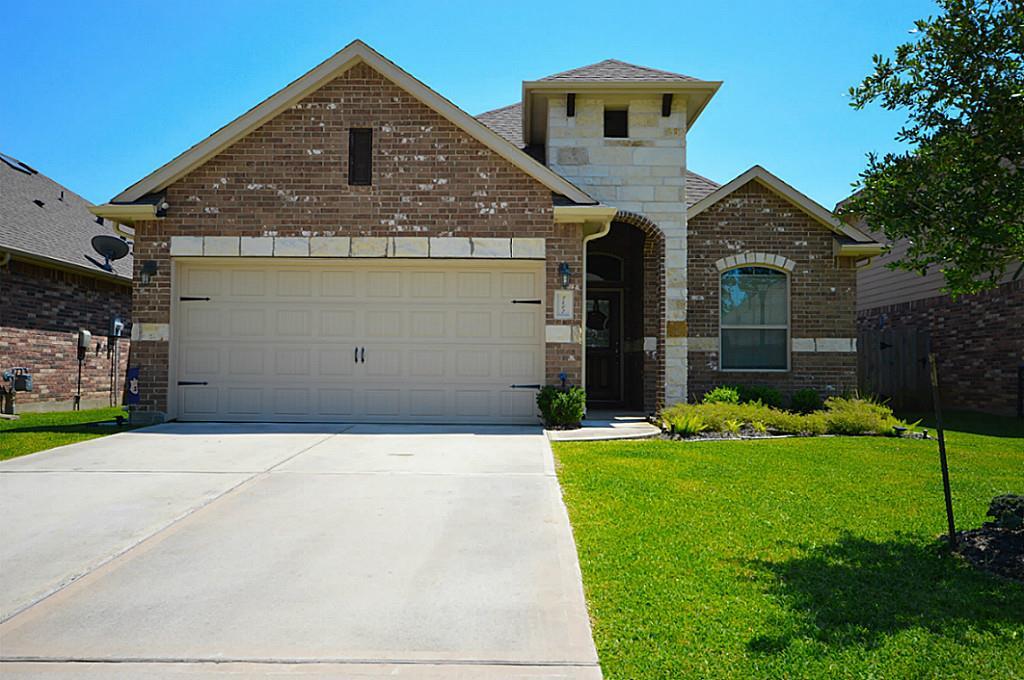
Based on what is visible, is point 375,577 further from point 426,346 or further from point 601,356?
point 601,356

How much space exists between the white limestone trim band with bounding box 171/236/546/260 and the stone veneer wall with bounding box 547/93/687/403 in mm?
2517

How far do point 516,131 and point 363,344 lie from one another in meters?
6.43

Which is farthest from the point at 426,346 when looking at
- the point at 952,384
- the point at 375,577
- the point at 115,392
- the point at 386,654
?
the point at 952,384

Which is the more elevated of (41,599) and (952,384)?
(952,384)

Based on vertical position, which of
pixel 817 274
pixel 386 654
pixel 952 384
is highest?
pixel 817 274

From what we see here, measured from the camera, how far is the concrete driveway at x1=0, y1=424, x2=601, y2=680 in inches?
134

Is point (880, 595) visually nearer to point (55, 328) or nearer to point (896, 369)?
point (896, 369)

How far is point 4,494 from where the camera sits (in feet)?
21.0

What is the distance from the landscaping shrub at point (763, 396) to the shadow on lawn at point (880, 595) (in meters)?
8.42

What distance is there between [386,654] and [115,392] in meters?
15.9

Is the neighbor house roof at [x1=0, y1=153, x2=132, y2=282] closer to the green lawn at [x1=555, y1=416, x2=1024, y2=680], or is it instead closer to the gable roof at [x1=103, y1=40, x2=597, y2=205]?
the gable roof at [x1=103, y1=40, x2=597, y2=205]

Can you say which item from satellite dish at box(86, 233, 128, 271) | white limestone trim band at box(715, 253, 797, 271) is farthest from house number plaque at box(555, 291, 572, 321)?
satellite dish at box(86, 233, 128, 271)

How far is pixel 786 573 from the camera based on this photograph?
441cm

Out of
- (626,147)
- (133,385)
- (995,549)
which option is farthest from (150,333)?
(995,549)
